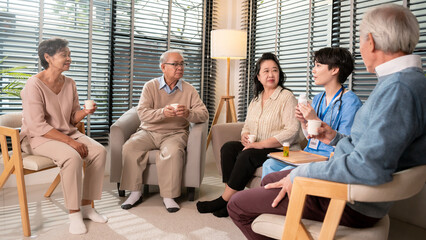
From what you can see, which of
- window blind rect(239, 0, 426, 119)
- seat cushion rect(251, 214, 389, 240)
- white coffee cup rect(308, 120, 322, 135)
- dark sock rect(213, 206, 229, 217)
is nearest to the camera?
seat cushion rect(251, 214, 389, 240)

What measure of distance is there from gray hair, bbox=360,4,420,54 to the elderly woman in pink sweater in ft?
6.81

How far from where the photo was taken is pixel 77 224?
2629mm

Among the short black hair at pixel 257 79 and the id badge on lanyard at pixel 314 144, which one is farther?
the short black hair at pixel 257 79

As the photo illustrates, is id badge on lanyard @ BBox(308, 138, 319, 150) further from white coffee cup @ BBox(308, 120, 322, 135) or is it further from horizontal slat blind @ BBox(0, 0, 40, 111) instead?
horizontal slat blind @ BBox(0, 0, 40, 111)

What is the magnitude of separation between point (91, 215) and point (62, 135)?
619mm

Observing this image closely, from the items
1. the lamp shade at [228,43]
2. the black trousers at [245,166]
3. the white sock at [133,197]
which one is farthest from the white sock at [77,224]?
the lamp shade at [228,43]

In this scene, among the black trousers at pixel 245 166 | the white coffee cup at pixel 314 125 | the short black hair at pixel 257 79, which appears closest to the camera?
the white coffee cup at pixel 314 125

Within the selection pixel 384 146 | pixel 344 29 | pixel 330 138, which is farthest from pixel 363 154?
pixel 344 29

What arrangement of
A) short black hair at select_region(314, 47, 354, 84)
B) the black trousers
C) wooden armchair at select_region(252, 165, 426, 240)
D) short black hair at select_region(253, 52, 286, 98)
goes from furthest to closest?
short black hair at select_region(253, 52, 286, 98)
the black trousers
short black hair at select_region(314, 47, 354, 84)
wooden armchair at select_region(252, 165, 426, 240)

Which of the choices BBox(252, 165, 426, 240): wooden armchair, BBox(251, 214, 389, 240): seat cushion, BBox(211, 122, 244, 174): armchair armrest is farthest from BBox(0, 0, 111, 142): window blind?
BBox(252, 165, 426, 240): wooden armchair

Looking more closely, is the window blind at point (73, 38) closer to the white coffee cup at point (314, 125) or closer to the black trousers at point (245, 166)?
the black trousers at point (245, 166)

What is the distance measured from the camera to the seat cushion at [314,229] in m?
1.45

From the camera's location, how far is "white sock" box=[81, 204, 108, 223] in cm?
281

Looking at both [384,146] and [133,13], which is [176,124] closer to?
[133,13]
